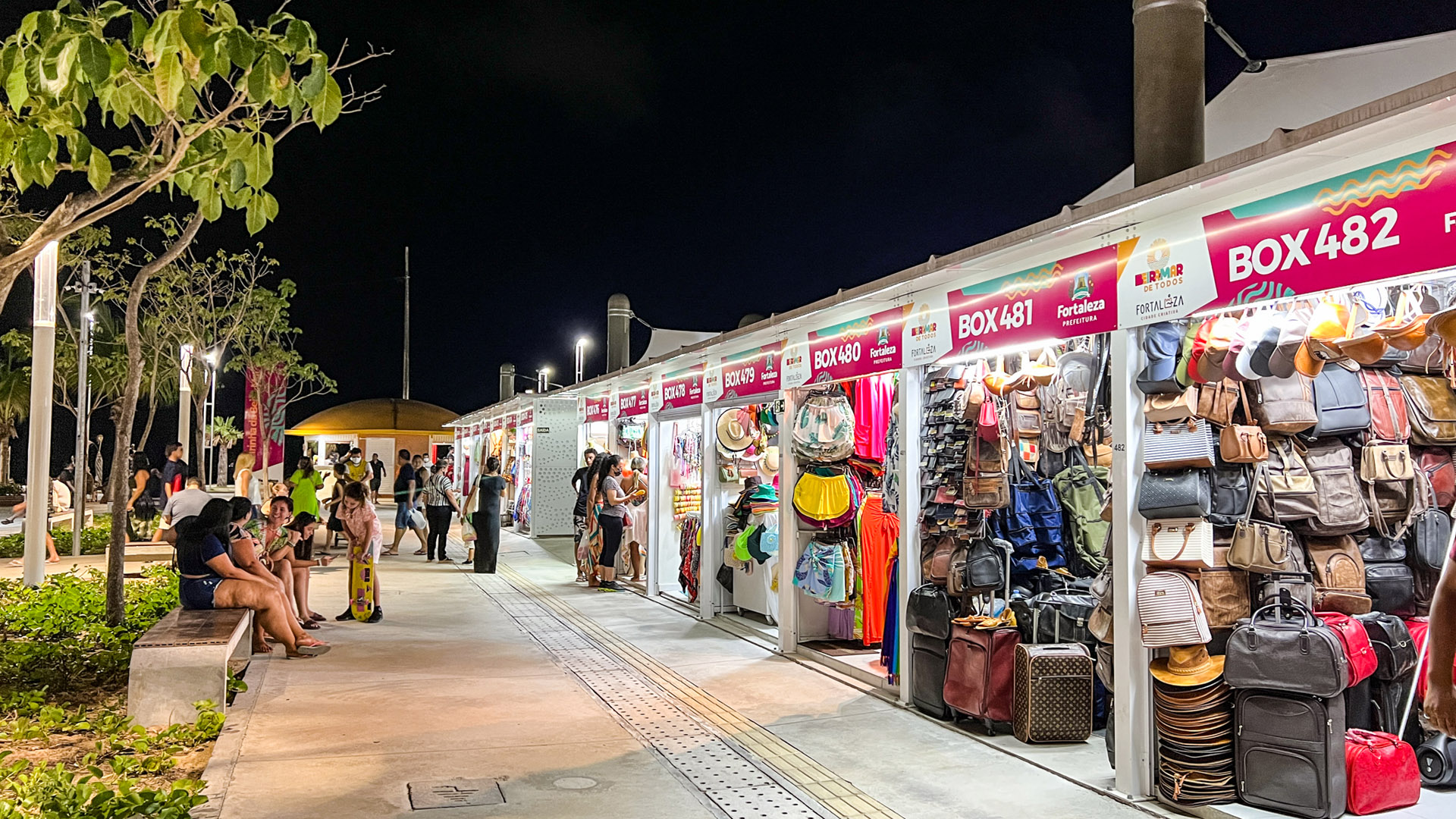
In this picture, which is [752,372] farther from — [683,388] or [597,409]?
[597,409]

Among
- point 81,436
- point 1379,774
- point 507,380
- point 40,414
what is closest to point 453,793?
point 1379,774

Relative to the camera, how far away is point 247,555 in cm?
786

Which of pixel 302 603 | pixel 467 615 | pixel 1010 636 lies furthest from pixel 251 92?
pixel 467 615

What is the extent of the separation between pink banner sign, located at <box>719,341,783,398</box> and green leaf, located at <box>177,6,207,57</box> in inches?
233

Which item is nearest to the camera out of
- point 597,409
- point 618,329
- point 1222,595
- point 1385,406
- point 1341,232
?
point 1341,232

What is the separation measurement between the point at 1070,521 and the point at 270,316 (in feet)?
67.8

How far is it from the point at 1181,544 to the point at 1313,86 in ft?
17.4

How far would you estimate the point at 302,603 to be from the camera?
9.95 m

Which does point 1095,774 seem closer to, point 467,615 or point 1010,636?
point 1010,636

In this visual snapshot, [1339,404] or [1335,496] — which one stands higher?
[1339,404]

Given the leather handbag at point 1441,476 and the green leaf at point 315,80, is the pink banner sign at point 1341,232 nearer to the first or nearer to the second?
the leather handbag at point 1441,476

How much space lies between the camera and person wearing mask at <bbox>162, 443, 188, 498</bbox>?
15.2 m

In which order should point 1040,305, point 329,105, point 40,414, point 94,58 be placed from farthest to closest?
point 40,414 → point 1040,305 → point 329,105 → point 94,58

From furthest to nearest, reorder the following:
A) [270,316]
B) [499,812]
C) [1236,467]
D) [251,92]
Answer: [270,316] → [1236,467] → [499,812] → [251,92]
